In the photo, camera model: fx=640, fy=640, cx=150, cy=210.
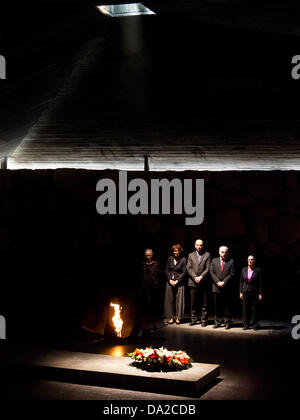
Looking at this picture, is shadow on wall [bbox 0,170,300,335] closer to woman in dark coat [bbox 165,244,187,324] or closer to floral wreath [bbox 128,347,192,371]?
woman in dark coat [bbox 165,244,187,324]

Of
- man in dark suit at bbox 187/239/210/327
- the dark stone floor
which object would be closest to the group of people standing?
man in dark suit at bbox 187/239/210/327

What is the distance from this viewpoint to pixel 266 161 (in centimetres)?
1332

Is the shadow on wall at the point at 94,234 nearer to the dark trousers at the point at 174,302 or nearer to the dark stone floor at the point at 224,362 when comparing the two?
the dark trousers at the point at 174,302

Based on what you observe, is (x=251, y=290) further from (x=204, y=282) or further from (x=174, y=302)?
(x=174, y=302)

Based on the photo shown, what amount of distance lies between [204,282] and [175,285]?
0.60 metres

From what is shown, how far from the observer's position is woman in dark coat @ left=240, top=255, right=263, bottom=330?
1170 centimetres

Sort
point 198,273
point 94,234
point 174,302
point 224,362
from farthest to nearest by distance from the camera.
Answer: point 94,234
point 174,302
point 198,273
point 224,362

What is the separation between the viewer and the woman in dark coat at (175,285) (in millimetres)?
12695

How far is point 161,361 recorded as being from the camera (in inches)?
306

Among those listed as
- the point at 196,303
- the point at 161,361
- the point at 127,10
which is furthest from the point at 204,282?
the point at 127,10

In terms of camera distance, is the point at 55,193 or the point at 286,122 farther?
the point at 55,193

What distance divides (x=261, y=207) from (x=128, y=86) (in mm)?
4251

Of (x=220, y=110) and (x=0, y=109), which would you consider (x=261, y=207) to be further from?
(x=0, y=109)
